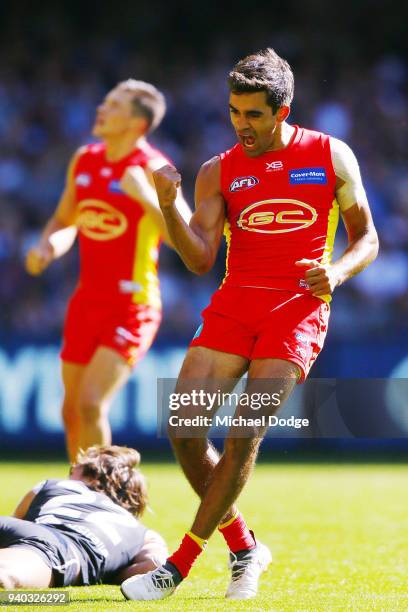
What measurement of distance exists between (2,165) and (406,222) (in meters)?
6.07

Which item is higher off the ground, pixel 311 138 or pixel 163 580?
pixel 311 138

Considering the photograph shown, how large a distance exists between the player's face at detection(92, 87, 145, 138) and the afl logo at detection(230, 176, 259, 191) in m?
3.61

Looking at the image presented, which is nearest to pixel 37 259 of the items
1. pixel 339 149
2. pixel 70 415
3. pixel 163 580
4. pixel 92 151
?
pixel 70 415

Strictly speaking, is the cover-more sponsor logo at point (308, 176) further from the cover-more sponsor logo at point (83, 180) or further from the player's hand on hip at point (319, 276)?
the cover-more sponsor logo at point (83, 180)

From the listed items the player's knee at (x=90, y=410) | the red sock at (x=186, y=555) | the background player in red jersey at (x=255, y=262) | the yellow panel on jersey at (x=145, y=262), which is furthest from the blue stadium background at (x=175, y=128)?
the red sock at (x=186, y=555)

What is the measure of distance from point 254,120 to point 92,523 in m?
2.11

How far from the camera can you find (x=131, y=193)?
8375 mm

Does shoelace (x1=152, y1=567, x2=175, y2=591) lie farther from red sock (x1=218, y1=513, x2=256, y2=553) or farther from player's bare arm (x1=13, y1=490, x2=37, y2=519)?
player's bare arm (x1=13, y1=490, x2=37, y2=519)

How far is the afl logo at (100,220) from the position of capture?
28.4 feet

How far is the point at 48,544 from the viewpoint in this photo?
5.18 m

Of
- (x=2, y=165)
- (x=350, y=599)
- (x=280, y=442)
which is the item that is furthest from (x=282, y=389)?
(x=2, y=165)

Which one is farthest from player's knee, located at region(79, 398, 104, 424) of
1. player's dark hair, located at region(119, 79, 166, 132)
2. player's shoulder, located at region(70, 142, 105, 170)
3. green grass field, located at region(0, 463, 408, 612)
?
player's dark hair, located at region(119, 79, 166, 132)

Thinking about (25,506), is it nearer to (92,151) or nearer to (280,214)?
(280,214)

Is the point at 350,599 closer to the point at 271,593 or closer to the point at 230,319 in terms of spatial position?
the point at 271,593
